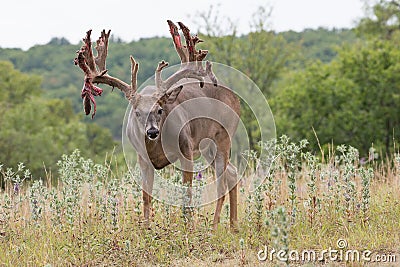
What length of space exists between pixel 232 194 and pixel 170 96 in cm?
156

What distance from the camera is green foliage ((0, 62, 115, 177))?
43562mm

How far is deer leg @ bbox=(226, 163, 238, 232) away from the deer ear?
56.1 inches

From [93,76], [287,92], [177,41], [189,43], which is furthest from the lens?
[287,92]

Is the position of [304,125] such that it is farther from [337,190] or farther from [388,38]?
[337,190]

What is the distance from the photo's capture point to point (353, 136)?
30.0 metres

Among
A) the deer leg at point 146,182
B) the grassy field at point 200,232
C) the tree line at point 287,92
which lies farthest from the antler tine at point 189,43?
the tree line at point 287,92

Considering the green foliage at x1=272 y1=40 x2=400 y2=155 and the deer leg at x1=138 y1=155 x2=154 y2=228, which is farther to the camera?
the green foliage at x1=272 y1=40 x2=400 y2=155

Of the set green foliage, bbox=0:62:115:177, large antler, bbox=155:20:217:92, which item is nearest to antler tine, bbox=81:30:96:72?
large antler, bbox=155:20:217:92

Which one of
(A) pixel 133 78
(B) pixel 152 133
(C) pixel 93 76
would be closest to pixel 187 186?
(B) pixel 152 133

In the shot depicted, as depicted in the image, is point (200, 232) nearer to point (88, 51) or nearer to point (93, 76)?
point (93, 76)

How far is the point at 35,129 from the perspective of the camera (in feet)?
167

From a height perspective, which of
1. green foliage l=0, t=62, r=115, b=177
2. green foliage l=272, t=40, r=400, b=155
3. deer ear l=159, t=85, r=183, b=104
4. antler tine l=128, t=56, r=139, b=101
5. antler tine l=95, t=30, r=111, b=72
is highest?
antler tine l=95, t=30, r=111, b=72

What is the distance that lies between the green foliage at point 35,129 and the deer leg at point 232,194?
31695 mm

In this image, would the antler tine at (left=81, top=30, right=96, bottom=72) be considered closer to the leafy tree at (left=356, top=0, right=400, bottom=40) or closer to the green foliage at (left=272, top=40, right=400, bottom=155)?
the green foliage at (left=272, top=40, right=400, bottom=155)
